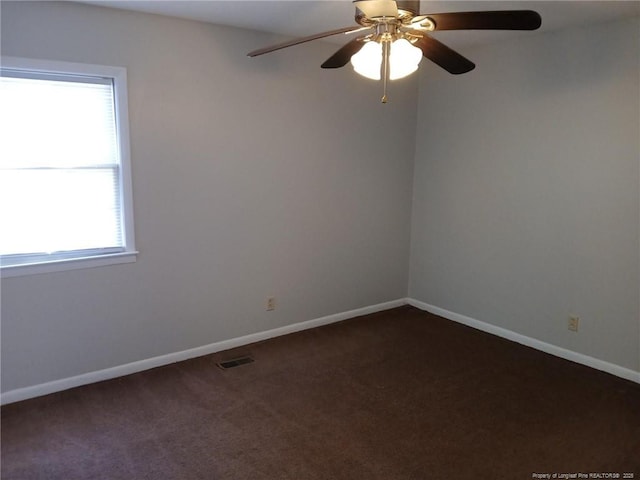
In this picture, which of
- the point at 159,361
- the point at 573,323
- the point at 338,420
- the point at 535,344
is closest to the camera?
the point at 338,420

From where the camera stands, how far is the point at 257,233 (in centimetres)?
368

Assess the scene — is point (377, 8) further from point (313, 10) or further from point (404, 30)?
point (313, 10)

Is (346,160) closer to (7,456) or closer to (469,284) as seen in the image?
(469,284)

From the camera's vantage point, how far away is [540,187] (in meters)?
3.62

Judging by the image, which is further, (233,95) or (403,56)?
(233,95)

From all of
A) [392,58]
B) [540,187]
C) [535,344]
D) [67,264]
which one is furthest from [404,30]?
[535,344]

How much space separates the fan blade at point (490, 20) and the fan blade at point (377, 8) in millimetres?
253

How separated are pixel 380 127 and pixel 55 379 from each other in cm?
315

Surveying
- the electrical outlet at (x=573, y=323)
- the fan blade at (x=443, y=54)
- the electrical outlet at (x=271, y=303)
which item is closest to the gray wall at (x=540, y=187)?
the electrical outlet at (x=573, y=323)

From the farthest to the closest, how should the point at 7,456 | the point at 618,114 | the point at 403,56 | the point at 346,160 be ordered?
the point at 346,160 → the point at 618,114 → the point at 7,456 → the point at 403,56

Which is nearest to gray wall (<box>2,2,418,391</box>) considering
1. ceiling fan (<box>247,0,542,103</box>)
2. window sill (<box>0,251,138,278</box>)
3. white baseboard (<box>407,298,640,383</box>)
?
window sill (<box>0,251,138,278</box>)

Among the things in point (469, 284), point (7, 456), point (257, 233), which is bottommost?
point (7, 456)

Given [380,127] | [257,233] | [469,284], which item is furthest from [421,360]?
[380,127]

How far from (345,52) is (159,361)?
2.40 meters
